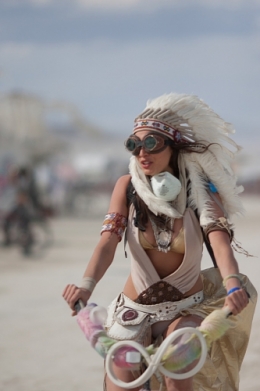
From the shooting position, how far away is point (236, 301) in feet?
8.35

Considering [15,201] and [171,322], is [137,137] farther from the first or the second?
[15,201]

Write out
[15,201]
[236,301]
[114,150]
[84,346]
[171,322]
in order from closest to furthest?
[236,301]
[171,322]
[84,346]
[15,201]
[114,150]

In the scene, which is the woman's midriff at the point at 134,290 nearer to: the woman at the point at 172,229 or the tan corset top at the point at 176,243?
the woman at the point at 172,229

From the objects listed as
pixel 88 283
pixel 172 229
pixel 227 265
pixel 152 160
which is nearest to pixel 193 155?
pixel 152 160

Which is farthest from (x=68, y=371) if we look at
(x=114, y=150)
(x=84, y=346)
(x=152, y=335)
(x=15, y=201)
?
(x=114, y=150)

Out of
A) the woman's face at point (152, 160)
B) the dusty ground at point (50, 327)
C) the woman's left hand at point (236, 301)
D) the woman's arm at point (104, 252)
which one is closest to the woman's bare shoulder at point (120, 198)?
the woman's arm at point (104, 252)

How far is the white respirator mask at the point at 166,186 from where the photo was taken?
113 inches

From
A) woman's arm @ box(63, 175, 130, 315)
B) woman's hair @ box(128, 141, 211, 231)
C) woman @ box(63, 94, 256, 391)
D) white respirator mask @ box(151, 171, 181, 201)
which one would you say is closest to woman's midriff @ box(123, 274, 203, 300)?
woman @ box(63, 94, 256, 391)

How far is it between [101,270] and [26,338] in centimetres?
268

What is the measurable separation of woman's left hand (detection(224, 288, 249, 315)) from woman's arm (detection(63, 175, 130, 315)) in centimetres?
55

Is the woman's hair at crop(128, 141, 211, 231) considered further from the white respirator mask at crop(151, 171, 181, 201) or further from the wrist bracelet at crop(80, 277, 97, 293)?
the wrist bracelet at crop(80, 277, 97, 293)

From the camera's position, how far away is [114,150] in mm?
26094

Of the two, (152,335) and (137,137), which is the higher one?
(137,137)

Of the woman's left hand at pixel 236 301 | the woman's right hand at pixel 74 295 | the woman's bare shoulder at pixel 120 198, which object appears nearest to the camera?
the woman's left hand at pixel 236 301
